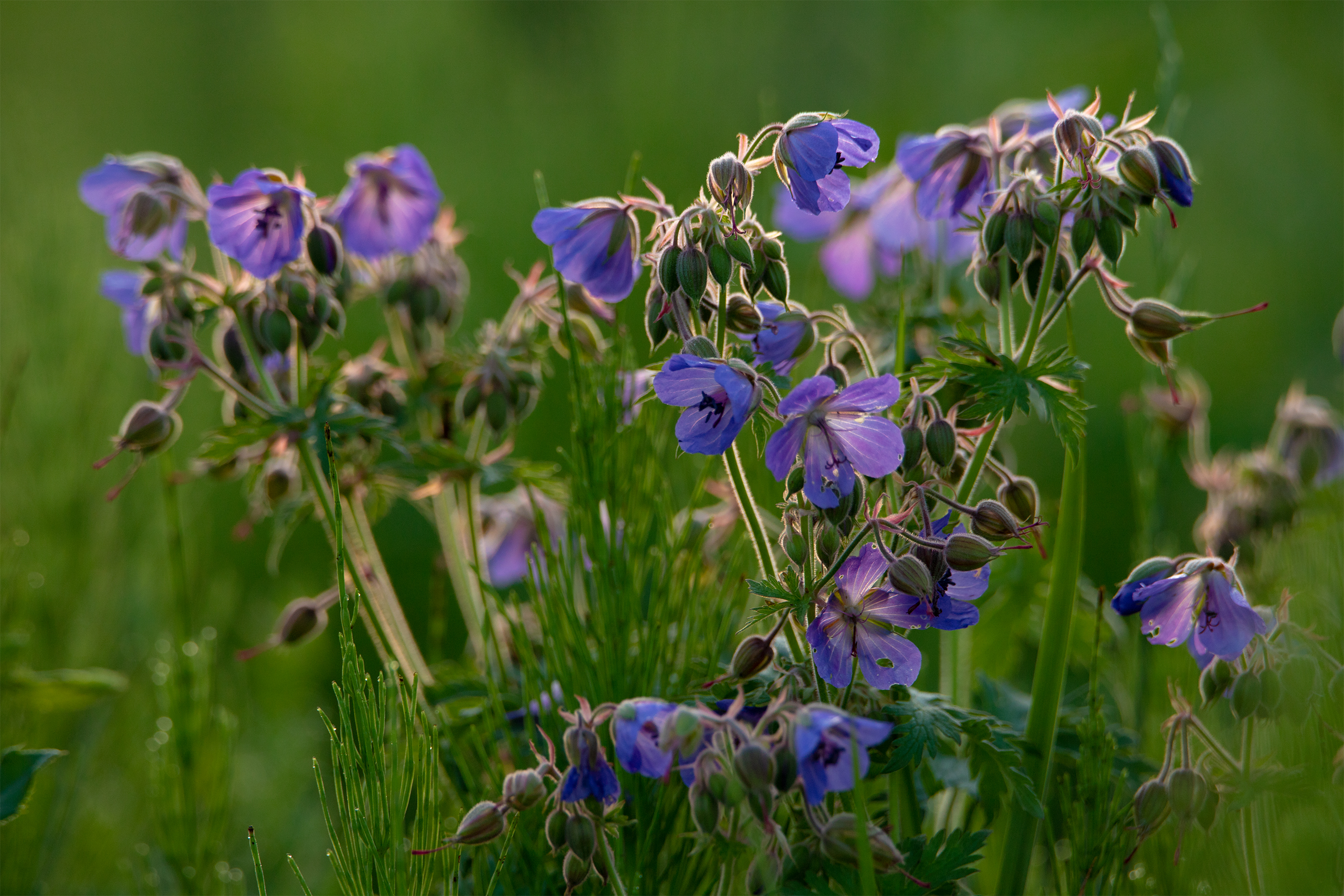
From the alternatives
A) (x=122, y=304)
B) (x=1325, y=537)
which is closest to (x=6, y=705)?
(x=122, y=304)

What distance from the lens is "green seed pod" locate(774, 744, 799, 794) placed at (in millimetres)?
515

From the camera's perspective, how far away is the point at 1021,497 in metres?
0.71

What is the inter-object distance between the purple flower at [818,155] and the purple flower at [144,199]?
507mm

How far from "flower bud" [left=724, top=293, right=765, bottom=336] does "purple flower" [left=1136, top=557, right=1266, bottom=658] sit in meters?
0.28

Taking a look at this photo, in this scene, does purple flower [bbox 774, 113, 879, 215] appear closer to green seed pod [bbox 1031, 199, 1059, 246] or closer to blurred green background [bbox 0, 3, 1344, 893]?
green seed pod [bbox 1031, 199, 1059, 246]

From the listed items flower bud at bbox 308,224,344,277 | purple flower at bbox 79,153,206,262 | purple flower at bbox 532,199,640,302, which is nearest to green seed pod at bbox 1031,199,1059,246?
A: purple flower at bbox 532,199,640,302

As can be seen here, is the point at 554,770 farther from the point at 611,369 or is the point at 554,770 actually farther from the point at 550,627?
the point at 611,369

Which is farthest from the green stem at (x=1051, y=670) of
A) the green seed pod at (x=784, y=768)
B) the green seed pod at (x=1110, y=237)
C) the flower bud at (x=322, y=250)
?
the flower bud at (x=322, y=250)

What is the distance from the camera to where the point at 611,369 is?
2.42 feet

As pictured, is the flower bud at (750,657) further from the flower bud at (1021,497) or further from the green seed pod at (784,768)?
the flower bud at (1021,497)

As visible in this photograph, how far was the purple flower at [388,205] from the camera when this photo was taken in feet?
2.89

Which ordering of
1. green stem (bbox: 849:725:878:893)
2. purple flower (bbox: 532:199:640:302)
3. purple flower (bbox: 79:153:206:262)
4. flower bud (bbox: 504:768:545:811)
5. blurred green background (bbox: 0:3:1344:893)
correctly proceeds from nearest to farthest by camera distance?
green stem (bbox: 849:725:878:893)
flower bud (bbox: 504:768:545:811)
purple flower (bbox: 532:199:640:302)
purple flower (bbox: 79:153:206:262)
blurred green background (bbox: 0:3:1344:893)

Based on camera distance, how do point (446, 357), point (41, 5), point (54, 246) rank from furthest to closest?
point (41, 5), point (54, 246), point (446, 357)

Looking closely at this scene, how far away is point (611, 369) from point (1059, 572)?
32 centimetres
